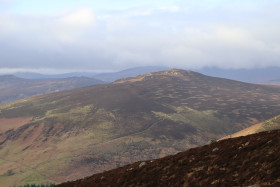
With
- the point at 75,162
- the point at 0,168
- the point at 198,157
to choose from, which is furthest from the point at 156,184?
the point at 0,168

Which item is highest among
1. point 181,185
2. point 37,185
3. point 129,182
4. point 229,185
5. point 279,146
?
point 279,146

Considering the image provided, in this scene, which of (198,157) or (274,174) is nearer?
(274,174)

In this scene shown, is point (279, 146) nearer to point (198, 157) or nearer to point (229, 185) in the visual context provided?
point (229, 185)

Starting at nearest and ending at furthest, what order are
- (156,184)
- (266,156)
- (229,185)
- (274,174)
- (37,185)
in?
1. (274,174)
2. (229,185)
3. (266,156)
4. (156,184)
5. (37,185)

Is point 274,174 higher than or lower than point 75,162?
higher

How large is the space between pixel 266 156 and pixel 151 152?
172266mm

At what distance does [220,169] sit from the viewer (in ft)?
88.4

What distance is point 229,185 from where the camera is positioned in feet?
74.3

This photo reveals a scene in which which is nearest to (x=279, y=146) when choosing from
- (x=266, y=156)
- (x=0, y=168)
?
(x=266, y=156)

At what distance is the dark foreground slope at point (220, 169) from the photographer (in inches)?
902

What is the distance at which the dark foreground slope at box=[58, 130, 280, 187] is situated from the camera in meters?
22.9

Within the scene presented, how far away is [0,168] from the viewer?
18762 centimetres

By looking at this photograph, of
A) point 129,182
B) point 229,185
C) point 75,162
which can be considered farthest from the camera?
point 75,162

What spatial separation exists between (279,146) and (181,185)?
10092mm
